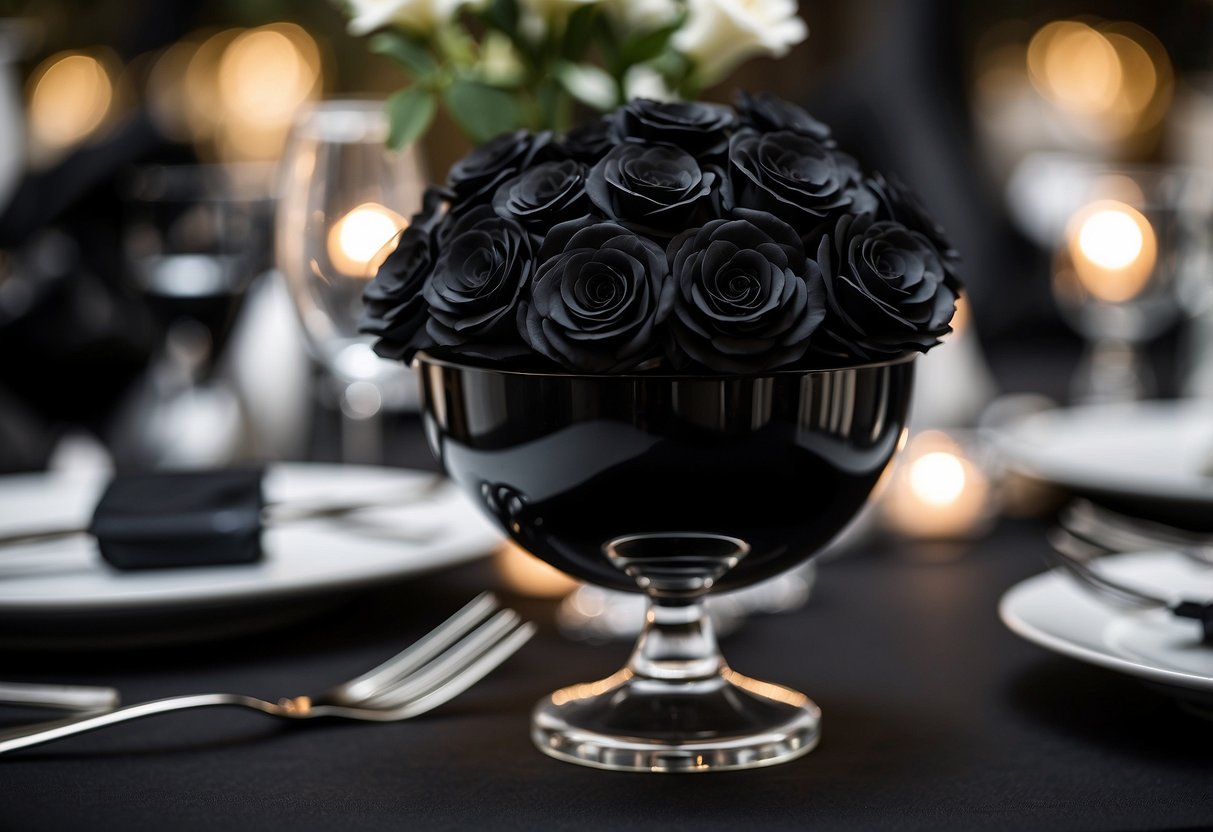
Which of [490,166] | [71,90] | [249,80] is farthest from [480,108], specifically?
[249,80]

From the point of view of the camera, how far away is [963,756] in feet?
1.96

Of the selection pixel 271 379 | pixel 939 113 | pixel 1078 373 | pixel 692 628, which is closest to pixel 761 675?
pixel 692 628

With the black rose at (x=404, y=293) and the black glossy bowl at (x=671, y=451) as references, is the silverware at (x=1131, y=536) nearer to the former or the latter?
the black glossy bowl at (x=671, y=451)

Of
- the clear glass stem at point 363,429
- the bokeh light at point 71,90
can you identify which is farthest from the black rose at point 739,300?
the bokeh light at point 71,90

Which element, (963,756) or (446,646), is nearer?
(963,756)

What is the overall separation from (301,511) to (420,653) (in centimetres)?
17

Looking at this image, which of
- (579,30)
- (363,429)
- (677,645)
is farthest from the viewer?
(363,429)

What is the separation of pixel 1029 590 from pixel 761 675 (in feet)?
0.48

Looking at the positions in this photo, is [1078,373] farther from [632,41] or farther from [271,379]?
[632,41]

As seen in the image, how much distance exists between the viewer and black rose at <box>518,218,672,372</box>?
53 cm

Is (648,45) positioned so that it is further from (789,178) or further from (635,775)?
(635,775)

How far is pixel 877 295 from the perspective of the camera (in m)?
0.56

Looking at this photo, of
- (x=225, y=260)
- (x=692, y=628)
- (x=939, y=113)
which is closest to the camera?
(x=692, y=628)

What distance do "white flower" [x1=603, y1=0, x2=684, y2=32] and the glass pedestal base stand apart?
33 cm
